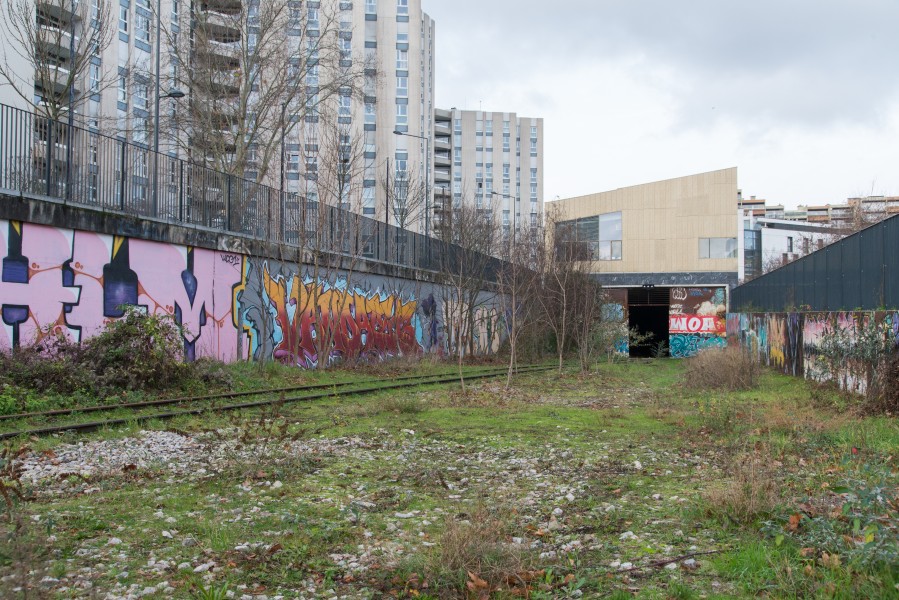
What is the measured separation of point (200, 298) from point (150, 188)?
2969 mm

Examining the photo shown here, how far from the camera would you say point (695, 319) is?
45.7 m

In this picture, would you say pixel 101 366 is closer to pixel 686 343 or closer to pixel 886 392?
pixel 886 392

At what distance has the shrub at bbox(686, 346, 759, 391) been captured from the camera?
714 inches

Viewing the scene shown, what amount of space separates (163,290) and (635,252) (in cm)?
3587

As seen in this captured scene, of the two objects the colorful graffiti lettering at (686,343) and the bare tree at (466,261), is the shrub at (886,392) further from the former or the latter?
the colorful graffiti lettering at (686,343)

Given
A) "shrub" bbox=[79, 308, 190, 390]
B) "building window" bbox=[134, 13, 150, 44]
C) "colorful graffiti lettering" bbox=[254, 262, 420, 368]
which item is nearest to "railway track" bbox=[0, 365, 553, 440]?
"shrub" bbox=[79, 308, 190, 390]

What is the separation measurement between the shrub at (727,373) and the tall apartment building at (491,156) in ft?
290

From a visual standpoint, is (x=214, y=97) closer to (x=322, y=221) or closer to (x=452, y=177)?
(x=322, y=221)

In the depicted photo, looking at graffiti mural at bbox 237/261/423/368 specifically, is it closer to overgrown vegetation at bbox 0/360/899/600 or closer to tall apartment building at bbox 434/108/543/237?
overgrown vegetation at bbox 0/360/899/600

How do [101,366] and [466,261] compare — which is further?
[466,261]

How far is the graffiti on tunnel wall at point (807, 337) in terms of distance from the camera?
14344mm

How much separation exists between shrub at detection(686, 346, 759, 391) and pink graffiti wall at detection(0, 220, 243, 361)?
40.3 feet

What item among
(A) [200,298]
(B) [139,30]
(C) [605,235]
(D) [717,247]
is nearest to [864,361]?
(A) [200,298]

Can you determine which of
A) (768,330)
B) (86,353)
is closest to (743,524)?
(86,353)
